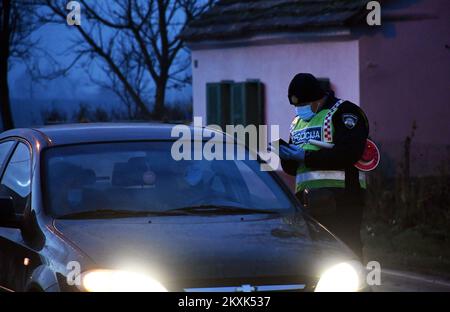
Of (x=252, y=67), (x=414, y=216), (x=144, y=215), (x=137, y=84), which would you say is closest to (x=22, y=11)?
(x=137, y=84)

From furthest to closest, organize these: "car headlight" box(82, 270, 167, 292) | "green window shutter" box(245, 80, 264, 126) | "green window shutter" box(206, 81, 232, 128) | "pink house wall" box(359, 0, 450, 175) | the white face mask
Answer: "green window shutter" box(206, 81, 232, 128)
"green window shutter" box(245, 80, 264, 126)
"pink house wall" box(359, 0, 450, 175)
the white face mask
"car headlight" box(82, 270, 167, 292)

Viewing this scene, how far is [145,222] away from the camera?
6.07 metres

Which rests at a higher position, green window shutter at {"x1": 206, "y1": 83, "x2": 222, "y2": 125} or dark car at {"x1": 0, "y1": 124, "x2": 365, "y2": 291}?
green window shutter at {"x1": 206, "y1": 83, "x2": 222, "y2": 125}

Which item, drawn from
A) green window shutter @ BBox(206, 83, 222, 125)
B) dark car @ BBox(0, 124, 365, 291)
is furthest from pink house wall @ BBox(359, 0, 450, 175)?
dark car @ BBox(0, 124, 365, 291)

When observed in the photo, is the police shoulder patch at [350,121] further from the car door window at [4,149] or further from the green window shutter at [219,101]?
the green window shutter at [219,101]

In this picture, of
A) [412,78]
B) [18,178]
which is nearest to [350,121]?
[18,178]

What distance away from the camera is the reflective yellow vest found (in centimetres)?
761

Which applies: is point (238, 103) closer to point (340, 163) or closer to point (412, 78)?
point (412, 78)

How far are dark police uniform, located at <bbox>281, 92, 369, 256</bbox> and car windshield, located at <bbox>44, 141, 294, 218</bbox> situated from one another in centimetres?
66

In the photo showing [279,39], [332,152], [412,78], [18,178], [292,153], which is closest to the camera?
[18,178]

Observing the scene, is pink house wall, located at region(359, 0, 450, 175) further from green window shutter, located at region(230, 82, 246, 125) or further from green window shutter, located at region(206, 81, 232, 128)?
green window shutter, located at region(206, 81, 232, 128)

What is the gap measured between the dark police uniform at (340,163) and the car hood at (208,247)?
1300mm

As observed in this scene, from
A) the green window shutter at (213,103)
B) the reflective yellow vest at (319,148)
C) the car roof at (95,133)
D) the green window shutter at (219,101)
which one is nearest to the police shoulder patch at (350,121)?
the reflective yellow vest at (319,148)

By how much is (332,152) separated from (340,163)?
10cm
